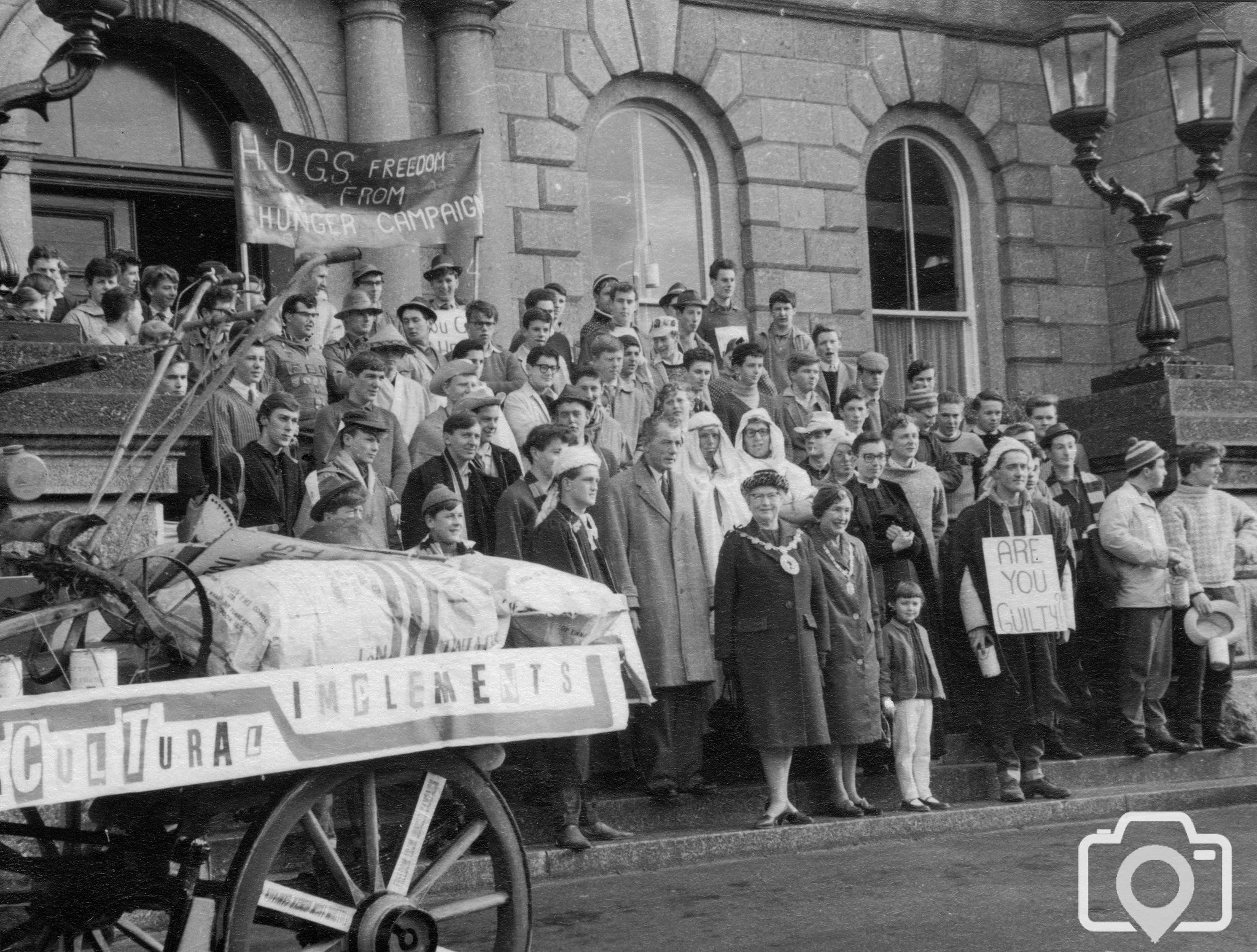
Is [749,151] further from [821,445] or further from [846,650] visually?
[846,650]

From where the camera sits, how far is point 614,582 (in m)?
9.99

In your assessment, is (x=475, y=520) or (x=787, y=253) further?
(x=787, y=253)

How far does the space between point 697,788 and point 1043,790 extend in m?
2.30

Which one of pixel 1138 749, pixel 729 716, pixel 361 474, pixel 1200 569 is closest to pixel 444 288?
pixel 361 474

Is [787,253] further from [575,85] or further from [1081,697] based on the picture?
[1081,697]

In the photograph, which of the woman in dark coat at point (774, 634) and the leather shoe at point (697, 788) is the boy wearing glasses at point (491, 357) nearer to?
the woman in dark coat at point (774, 634)

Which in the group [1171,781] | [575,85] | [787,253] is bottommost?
[1171,781]

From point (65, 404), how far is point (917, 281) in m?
13.5

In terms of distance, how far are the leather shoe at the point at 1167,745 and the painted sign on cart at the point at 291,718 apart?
668 cm

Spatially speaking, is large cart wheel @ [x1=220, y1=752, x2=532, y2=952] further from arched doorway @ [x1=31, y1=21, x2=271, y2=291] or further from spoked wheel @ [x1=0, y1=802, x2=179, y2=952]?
arched doorway @ [x1=31, y1=21, x2=271, y2=291]

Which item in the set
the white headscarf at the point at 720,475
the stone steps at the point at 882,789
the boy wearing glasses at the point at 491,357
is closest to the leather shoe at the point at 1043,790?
the stone steps at the point at 882,789

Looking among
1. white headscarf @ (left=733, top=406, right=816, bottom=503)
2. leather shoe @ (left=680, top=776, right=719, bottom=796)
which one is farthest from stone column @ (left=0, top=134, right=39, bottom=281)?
leather shoe @ (left=680, top=776, right=719, bottom=796)

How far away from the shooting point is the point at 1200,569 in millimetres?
12297

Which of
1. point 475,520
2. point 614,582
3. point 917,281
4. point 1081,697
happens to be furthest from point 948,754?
point 917,281
